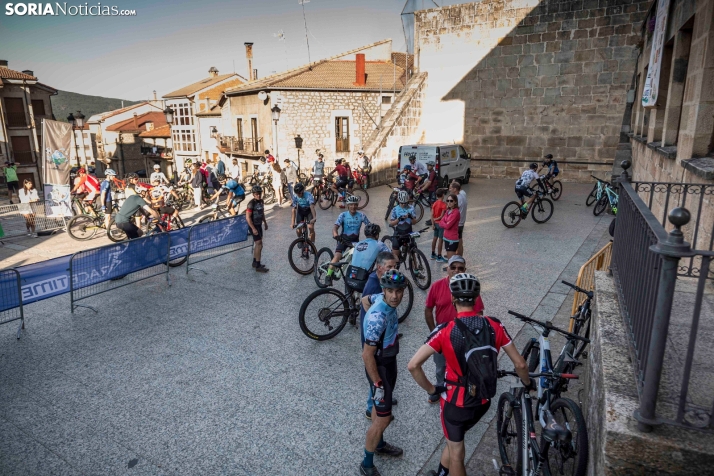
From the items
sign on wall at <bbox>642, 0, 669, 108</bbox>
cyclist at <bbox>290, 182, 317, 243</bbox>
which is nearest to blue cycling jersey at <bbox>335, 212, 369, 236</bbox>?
cyclist at <bbox>290, 182, 317, 243</bbox>

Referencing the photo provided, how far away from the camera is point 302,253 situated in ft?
29.5

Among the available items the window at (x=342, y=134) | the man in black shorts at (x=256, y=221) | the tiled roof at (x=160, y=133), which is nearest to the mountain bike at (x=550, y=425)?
the man in black shorts at (x=256, y=221)

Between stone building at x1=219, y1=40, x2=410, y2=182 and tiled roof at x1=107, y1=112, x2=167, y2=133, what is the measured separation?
85.0 feet

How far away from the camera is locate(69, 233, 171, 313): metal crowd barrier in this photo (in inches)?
275

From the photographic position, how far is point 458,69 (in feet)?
71.6

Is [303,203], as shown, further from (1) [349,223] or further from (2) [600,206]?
(2) [600,206]

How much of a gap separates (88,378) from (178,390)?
3.77ft

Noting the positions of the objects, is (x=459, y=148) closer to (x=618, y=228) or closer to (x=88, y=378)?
(x=618, y=228)

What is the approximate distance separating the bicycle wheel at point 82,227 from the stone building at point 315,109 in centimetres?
1740

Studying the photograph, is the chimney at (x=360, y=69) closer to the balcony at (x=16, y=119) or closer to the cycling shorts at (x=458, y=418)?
the balcony at (x=16, y=119)

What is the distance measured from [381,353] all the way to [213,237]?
258 inches

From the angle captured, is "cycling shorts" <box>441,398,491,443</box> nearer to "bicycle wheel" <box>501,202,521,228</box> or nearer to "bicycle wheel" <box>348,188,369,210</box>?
"bicycle wheel" <box>501,202,521,228</box>

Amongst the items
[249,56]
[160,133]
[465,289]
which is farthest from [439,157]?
[160,133]

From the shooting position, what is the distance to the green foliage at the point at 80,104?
270ft
